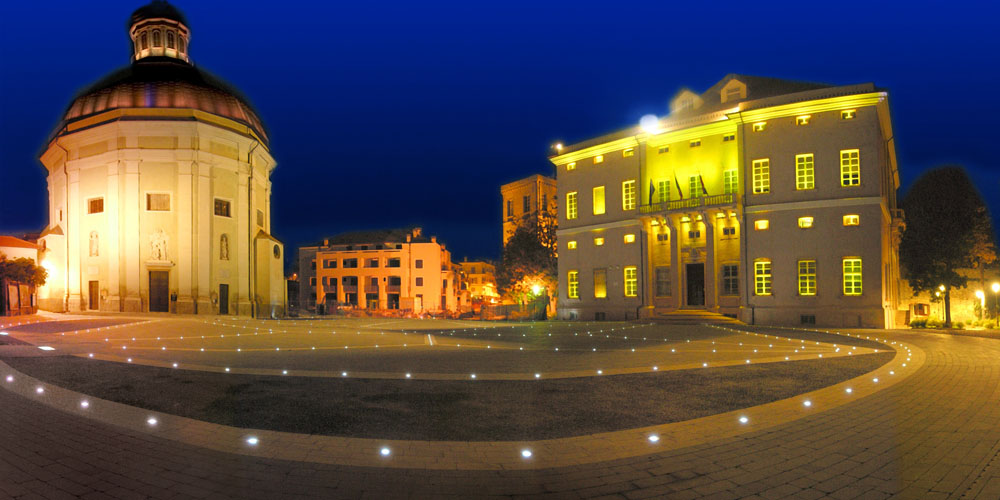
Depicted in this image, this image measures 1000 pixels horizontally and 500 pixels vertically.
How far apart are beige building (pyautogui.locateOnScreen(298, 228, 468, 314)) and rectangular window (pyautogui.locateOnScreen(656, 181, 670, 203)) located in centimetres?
4792

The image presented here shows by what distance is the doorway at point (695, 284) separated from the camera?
34250 millimetres

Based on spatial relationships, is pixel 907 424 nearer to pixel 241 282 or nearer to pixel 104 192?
pixel 241 282

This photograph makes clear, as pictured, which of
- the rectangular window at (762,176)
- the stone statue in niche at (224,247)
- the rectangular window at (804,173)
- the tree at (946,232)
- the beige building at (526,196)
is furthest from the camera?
the beige building at (526,196)

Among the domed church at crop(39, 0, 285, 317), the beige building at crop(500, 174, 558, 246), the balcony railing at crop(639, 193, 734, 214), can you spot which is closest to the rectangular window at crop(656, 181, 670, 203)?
the balcony railing at crop(639, 193, 734, 214)

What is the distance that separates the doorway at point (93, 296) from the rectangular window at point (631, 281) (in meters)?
35.7

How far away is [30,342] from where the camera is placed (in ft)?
53.8

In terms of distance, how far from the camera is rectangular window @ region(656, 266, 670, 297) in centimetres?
3538

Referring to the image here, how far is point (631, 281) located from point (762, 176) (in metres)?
10.1

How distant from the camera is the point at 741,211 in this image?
32.2 metres

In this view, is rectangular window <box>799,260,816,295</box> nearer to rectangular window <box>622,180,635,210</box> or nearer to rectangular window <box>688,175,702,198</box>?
rectangular window <box>688,175,702,198</box>

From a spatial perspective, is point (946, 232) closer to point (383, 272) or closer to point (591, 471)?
point (591, 471)

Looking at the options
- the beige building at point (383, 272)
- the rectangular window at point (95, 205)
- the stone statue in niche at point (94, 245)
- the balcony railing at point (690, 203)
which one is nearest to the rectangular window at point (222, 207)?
the rectangular window at point (95, 205)

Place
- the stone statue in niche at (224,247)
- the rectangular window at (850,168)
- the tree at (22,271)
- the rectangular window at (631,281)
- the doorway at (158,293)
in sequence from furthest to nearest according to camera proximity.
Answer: the stone statue in niche at (224,247), the doorway at (158,293), the rectangular window at (631,281), the tree at (22,271), the rectangular window at (850,168)

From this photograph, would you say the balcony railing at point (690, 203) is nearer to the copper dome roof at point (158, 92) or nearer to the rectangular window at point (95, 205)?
the copper dome roof at point (158, 92)
